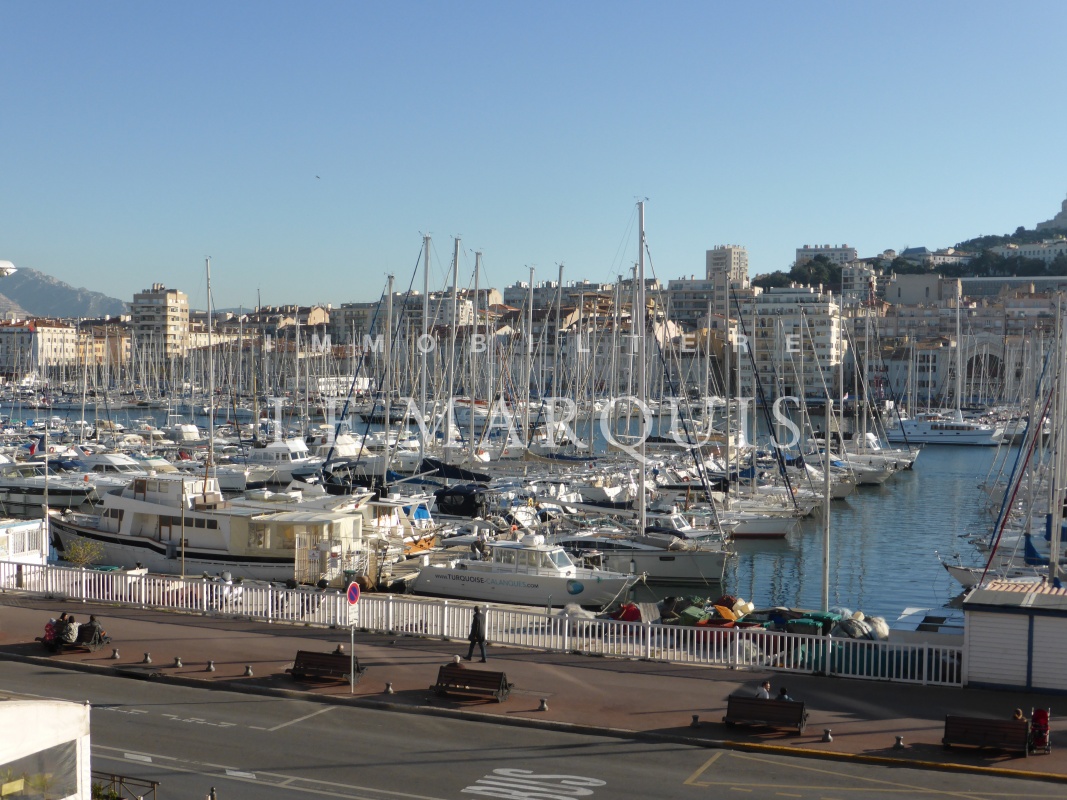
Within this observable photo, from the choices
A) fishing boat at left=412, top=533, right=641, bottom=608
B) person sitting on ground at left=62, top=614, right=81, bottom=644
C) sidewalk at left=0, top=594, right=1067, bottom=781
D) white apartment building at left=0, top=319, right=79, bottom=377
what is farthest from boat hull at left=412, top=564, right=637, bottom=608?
white apartment building at left=0, top=319, right=79, bottom=377

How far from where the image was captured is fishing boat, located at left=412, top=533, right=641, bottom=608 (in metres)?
22.8

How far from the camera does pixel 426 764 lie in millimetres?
10930

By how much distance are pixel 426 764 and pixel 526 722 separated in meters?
1.66

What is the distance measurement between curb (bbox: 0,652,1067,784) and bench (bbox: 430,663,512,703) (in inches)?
15.7

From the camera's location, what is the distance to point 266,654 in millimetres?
15172

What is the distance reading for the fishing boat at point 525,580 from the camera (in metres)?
22.8

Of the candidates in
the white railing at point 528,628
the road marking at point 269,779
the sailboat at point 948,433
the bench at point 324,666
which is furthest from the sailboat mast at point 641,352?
the sailboat at point 948,433

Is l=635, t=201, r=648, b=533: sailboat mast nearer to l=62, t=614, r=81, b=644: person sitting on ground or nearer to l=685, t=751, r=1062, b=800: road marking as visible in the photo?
l=62, t=614, r=81, b=644: person sitting on ground

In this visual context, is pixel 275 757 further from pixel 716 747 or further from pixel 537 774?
pixel 716 747

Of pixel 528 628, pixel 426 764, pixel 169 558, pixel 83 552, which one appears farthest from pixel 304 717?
pixel 83 552

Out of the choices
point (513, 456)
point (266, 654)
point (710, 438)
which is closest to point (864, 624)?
point (266, 654)

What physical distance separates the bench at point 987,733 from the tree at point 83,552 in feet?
65.5

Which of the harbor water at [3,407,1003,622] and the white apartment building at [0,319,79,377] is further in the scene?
the white apartment building at [0,319,79,377]

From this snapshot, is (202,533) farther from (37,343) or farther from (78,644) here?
(37,343)
